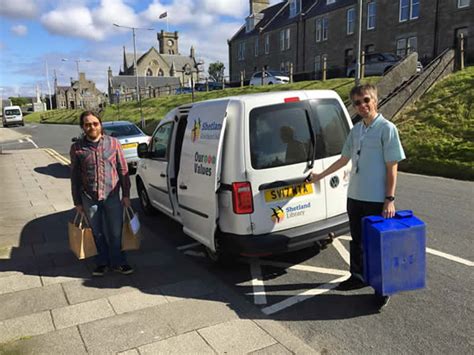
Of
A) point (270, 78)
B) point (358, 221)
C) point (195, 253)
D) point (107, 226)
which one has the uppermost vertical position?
point (270, 78)

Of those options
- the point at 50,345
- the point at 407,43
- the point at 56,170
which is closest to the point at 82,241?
Answer: the point at 50,345

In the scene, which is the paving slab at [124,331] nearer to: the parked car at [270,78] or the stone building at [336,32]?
the stone building at [336,32]

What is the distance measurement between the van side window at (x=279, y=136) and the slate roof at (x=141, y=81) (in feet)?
288

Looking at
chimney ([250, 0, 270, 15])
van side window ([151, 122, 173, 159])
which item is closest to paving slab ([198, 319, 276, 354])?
van side window ([151, 122, 173, 159])

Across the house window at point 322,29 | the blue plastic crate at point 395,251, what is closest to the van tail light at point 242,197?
the blue plastic crate at point 395,251

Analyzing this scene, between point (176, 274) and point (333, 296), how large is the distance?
5.67ft

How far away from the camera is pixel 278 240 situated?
3.99m

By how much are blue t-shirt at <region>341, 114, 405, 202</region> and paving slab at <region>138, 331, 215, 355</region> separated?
183 cm

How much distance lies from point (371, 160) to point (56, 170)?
11.5m

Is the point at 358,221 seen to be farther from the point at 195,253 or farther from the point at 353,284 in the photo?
the point at 195,253

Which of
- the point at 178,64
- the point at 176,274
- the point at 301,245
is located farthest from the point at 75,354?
the point at 178,64

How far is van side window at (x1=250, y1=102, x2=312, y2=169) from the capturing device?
393 cm

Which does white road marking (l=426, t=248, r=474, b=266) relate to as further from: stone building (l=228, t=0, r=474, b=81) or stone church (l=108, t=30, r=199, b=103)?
stone church (l=108, t=30, r=199, b=103)

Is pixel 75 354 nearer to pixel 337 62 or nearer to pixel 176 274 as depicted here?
pixel 176 274
